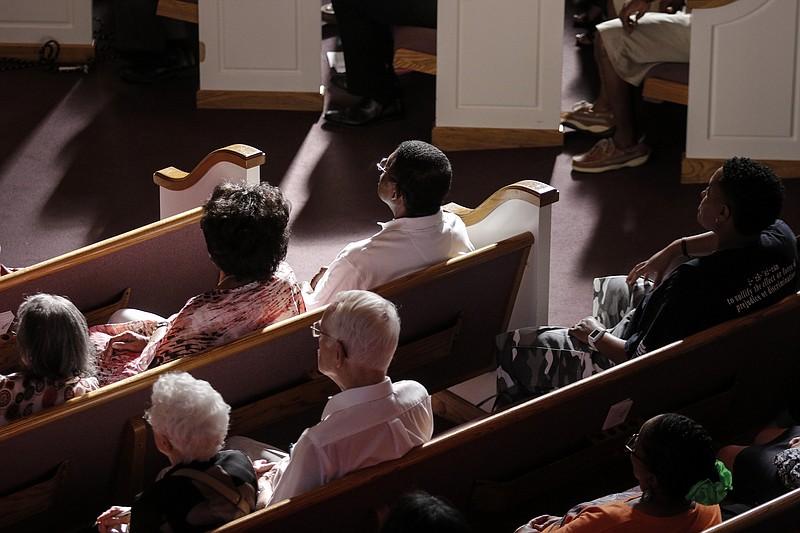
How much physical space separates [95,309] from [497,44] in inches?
94.2

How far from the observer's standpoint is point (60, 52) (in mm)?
6121

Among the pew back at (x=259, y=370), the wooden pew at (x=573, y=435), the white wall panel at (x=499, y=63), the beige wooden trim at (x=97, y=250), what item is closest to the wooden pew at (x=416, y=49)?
the white wall panel at (x=499, y=63)

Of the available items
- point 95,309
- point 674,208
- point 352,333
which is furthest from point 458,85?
point 352,333

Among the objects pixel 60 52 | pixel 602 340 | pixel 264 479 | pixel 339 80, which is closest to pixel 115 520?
pixel 264 479

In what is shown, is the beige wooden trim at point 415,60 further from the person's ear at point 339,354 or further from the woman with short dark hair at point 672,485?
the woman with short dark hair at point 672,485

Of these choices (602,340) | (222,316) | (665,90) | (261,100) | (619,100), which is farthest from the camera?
(261,100)

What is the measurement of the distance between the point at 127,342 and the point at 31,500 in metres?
0.62

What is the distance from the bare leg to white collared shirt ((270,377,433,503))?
288 cm

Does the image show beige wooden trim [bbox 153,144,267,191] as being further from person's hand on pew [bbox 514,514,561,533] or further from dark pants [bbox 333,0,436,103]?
dark pants [bbox 333,0,436,103]

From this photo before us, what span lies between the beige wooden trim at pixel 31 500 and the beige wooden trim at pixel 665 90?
10.3 ft

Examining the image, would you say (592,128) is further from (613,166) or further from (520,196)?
(520,196)

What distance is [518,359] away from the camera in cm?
309

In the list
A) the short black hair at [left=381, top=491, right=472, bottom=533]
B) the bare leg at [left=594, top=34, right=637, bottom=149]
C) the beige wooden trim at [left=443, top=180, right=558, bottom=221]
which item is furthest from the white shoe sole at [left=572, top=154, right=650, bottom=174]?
the short black hair at [left=381, top=491, right=472, bottom=533]

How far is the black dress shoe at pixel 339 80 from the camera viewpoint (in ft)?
19.0
